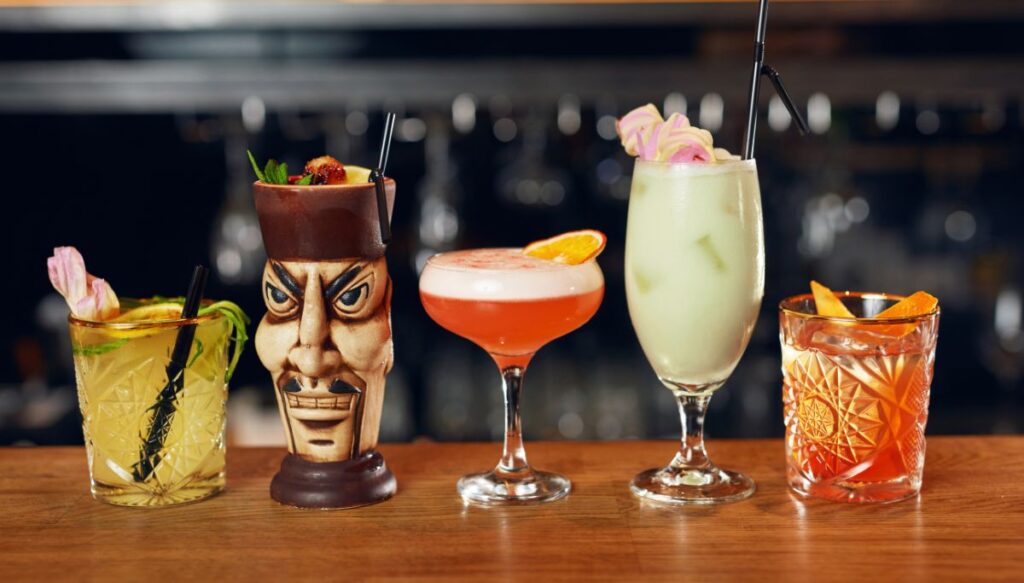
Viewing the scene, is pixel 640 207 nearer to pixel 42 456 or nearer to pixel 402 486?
pixel 402 486

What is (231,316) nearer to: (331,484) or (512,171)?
(331,484)

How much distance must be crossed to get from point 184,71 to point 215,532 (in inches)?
69.4

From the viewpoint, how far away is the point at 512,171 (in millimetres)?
2986

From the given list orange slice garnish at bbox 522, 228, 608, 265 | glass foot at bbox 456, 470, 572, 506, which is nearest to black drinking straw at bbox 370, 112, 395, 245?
orange slice garnish at bbox 522, 228, 608, 265

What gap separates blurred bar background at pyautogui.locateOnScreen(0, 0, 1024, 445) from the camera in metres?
2.59

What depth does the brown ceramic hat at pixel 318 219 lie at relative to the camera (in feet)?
3.52

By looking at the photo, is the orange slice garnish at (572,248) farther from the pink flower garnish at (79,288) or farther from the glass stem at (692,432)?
the pink flower garnish at (79,288)

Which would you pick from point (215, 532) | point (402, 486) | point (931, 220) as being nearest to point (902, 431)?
point (402, 486)

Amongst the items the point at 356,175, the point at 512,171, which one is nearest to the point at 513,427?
the point at 356,175

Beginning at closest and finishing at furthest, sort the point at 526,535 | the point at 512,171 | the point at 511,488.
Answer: the point at 526,535 → the point at 511,488 → the point at 512,171

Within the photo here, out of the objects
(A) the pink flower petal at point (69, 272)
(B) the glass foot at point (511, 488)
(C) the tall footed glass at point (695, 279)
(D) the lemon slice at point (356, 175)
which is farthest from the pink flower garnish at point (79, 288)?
(C) the tall footed glass at point (695, 279)

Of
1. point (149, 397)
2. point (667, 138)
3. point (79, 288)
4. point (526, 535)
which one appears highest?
point (667, 138)

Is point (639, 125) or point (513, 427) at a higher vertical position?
point (639, 125)

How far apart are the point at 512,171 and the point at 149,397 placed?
195cm
